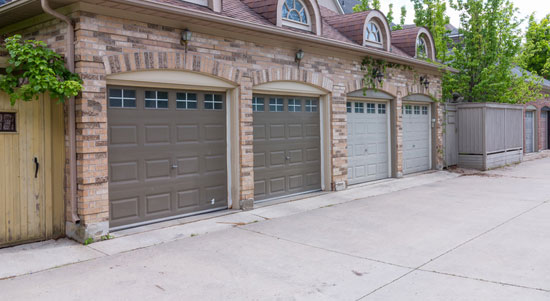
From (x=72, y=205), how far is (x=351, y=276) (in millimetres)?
3958

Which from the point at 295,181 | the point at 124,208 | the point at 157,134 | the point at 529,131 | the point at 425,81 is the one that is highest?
the point at 425,81

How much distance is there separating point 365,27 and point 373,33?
29.2 inches

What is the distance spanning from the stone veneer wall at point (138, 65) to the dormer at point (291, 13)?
67 cm

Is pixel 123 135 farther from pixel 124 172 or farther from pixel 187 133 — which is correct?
pixel 187 133

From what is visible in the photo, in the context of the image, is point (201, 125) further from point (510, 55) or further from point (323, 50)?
point (510, 55)

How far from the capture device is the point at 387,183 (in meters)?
12.2

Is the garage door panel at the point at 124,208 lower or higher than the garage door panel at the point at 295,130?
lower

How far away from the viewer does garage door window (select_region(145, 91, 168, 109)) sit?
7340mm

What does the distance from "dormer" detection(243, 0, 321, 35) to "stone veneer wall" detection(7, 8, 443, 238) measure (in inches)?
26.3

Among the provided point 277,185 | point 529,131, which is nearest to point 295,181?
point 277,185

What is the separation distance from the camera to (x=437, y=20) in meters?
17.9

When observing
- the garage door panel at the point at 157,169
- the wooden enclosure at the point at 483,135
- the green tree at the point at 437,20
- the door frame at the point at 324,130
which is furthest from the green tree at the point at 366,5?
the garage door panel at the point at 157,169

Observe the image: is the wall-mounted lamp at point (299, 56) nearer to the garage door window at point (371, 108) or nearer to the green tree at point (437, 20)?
Answer: the garage door window at point (371, 108)

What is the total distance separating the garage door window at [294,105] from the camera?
32.5 ft
